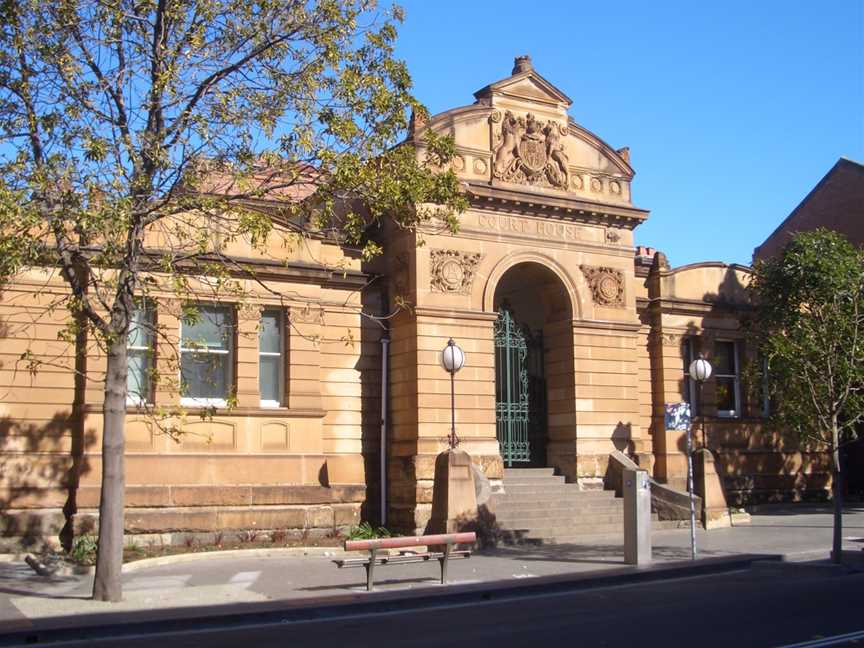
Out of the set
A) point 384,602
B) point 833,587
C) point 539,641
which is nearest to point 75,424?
point 384,602

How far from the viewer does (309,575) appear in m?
16.0

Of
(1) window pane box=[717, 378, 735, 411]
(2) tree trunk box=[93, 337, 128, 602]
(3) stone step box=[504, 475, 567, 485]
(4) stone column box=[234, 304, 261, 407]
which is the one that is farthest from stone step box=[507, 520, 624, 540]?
(2) tree trunk box=[93, 337, 128, 602]

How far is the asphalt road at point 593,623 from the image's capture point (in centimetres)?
1034

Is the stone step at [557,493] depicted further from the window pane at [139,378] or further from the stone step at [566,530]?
the window pane at [139,378]

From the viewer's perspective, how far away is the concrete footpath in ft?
41.6

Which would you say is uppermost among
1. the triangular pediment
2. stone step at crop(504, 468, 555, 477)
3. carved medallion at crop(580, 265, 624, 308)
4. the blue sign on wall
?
the triangular pediment

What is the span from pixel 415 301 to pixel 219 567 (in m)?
7.67

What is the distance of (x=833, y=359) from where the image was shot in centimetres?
1775

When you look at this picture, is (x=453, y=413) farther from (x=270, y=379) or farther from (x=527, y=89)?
(x=527, y=89)

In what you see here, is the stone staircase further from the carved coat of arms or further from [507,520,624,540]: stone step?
the carved coat of arms

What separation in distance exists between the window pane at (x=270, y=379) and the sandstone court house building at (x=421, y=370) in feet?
0.14

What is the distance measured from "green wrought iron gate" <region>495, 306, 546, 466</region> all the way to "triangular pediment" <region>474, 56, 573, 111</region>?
5283 millimetres

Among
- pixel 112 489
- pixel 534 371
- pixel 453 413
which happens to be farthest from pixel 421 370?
pixel 112 489

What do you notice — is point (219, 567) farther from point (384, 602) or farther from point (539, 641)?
point (539, 641)
